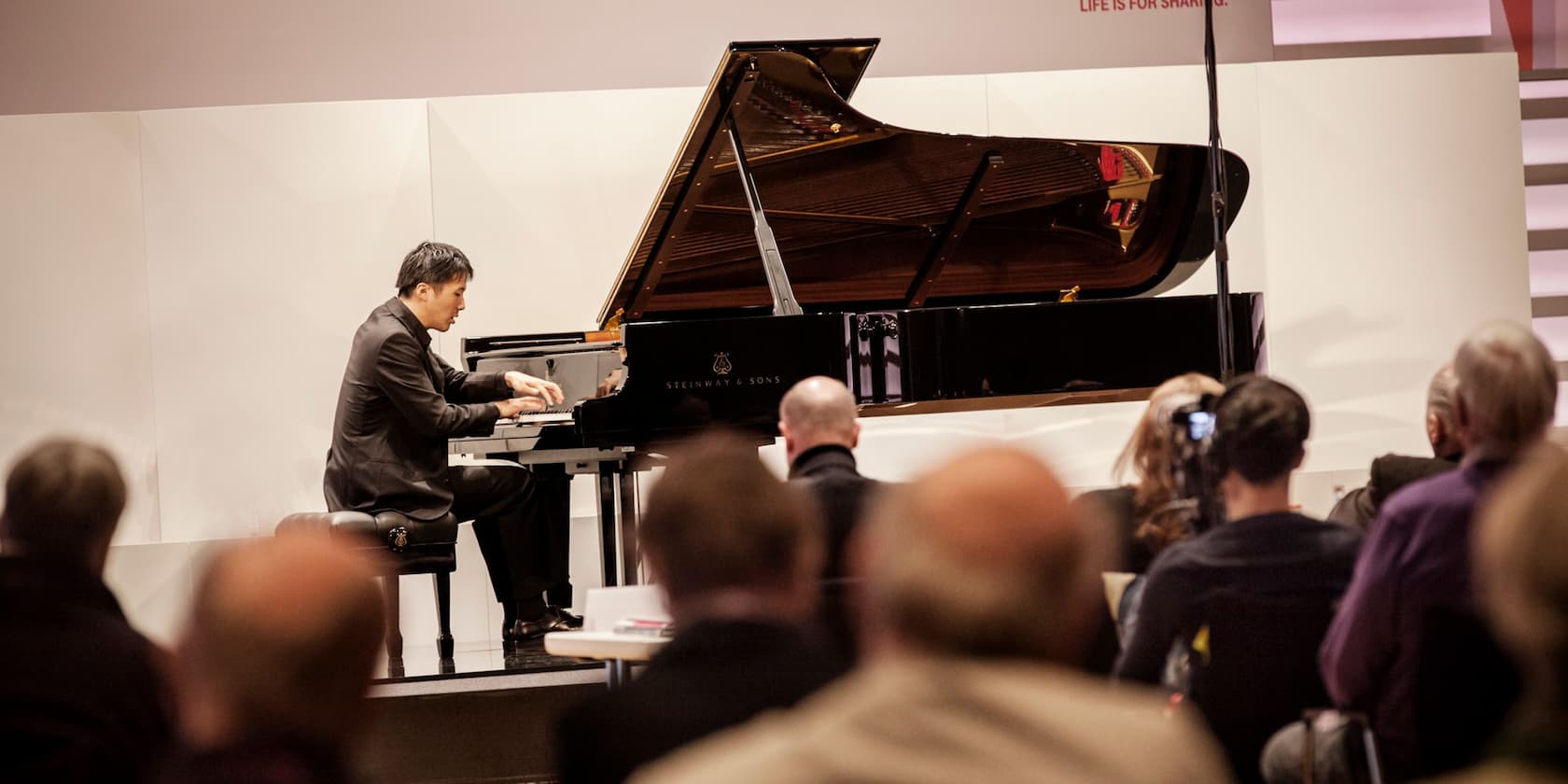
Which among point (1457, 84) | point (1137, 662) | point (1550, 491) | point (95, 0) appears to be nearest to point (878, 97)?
point (1457, 84)

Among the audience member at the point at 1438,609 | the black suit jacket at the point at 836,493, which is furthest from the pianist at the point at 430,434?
the audience member at the point at 1438,609

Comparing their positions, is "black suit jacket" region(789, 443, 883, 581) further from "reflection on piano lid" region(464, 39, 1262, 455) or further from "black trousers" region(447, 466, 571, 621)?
"black trousers" region(447, 466, 571, 621)

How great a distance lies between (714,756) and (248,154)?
6.42m

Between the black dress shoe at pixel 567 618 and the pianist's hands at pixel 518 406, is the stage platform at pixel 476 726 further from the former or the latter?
the pianist's hands at pixel 518 406

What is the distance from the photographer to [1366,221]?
736 cm

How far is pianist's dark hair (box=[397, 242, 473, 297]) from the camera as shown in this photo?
523 cm

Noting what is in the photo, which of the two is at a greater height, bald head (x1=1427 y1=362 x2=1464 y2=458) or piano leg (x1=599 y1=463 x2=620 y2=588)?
bald head (x1=1427 y1=362 x2=1464 y2=458)

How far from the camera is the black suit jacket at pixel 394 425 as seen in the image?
5.07 meters

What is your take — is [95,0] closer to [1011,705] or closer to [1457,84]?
[1457,84]

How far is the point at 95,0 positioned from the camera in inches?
277

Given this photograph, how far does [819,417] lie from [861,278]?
7.78ft

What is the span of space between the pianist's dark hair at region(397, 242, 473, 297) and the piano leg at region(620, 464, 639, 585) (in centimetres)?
95

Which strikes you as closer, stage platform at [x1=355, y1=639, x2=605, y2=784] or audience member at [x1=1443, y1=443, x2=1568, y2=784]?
audience member at [x1=1443, y1=443, x2=1568, y2=784]

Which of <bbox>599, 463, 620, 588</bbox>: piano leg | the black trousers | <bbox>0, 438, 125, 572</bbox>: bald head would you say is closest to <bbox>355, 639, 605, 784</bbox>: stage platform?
<bbox>599, 463, 620, 588</bbox>: piano leg
